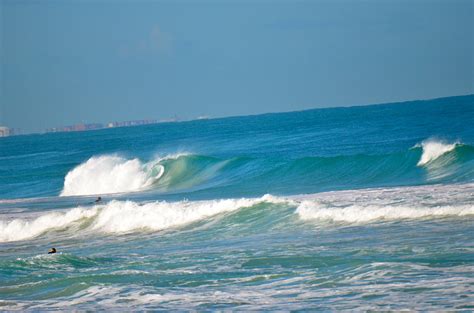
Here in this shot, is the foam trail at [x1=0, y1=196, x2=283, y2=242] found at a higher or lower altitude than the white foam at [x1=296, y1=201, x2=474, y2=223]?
higher

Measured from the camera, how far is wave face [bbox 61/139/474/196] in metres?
34.6

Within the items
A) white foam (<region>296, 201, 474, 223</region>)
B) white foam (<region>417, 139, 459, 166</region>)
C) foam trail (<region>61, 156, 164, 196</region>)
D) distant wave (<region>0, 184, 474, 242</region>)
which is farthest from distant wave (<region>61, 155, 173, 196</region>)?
white foam (<region>296, 201, 474, 223</region>)

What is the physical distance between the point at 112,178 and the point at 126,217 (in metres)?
21.7

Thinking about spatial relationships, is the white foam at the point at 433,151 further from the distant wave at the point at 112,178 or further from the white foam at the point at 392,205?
Answer: the distant wave at the point at 112,178

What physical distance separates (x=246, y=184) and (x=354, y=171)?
5.03m

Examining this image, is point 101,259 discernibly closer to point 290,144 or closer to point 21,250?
point 21,250

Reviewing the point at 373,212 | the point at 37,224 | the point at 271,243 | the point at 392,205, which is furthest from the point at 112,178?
the point at 271,243

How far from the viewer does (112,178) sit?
49.0 m

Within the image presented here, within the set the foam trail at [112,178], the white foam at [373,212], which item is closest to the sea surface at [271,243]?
the white foam at [373,212]

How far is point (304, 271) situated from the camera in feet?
52.7

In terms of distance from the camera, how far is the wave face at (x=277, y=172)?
113 feet

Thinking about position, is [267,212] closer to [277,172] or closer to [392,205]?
[392,205]

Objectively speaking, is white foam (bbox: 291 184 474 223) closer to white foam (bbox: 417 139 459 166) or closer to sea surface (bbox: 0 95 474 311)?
sea surface (bbox: 0 95 474 311)

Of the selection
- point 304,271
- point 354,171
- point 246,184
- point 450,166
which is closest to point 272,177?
point 246,184
